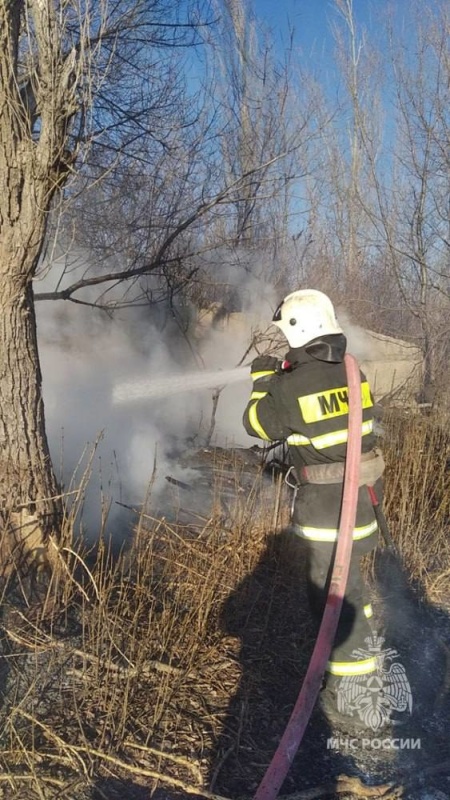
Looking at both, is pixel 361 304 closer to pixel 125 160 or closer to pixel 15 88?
pixel 125 160

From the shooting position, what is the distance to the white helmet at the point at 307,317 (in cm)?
284

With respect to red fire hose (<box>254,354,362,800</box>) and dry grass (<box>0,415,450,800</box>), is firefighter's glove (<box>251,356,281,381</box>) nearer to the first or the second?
red fire hose (<box>254,354,362,800</box>)

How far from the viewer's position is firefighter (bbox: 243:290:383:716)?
279 centimetres

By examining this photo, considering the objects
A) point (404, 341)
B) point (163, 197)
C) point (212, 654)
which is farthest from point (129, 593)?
point (404, 341)

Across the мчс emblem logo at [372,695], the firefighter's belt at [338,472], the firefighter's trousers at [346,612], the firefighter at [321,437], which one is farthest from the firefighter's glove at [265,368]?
the мчс emblem logo at [372,695]

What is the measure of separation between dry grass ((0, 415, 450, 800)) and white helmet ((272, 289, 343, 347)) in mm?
1284

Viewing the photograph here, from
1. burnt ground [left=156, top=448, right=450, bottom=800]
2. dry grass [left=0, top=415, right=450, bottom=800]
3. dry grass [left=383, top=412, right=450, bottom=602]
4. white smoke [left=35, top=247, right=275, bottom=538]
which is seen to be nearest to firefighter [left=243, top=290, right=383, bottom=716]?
burnt ground [left=156, top=448, right=450, bottom=800]

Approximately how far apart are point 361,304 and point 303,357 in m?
9.60

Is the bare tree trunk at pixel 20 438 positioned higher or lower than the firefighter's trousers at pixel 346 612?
higher

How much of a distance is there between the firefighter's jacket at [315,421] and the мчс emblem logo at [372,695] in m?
0.58

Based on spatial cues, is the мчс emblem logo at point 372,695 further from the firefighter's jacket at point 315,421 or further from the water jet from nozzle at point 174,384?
the water jet from nozzle at point 174,384

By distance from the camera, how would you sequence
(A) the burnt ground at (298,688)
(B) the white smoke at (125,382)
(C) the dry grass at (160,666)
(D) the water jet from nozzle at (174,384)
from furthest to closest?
1. (D) the water jet from nozzle at (174,384)
2. (B) the white smoke at (125,382)
3. (A) the burnt ground at (298,688)
4. (C) the dry grass at (160,666)

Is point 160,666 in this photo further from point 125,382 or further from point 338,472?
point 125,382

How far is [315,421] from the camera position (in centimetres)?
278
